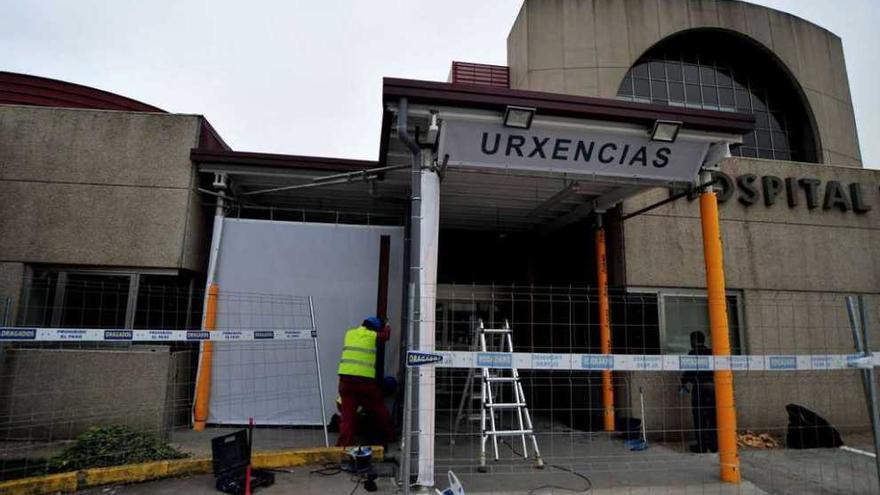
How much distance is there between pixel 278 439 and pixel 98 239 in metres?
3.93

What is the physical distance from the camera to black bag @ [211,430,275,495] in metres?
4.85

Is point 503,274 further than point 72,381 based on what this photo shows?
Yes

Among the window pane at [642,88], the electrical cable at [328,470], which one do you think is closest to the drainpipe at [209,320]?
Result: the electrical cable at [328,470]

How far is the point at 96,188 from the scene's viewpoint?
23.7 ft

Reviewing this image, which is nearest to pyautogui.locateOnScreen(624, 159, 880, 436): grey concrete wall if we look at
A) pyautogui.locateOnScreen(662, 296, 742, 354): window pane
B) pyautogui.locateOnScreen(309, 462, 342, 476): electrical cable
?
pyautogui.locateOnScreen(662, 296, 742, 354): window pane

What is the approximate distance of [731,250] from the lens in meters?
8.32

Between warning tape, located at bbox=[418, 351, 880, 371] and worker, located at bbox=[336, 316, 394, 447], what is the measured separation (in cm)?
180

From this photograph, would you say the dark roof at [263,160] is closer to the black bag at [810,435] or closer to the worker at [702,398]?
the worker at [702,398]

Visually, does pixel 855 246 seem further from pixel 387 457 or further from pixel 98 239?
pixel 98 239

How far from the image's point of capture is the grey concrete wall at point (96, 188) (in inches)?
277

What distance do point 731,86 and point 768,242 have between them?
4.38 m

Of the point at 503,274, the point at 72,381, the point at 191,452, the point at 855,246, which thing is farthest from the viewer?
the point at 503,274

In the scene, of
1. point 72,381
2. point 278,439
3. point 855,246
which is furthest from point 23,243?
point 855,246

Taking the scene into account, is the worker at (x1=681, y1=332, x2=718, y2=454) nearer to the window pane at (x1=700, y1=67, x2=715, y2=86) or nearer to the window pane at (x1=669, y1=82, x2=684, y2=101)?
the window pane at (x1=669, y1=82, x2=684, y2=101)
